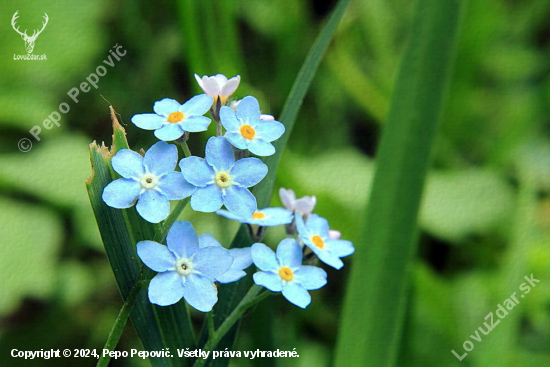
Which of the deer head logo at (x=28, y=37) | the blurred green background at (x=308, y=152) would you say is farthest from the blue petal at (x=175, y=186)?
the deer head logo at (x=28, y=37)

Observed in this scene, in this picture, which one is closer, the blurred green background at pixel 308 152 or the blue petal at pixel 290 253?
the blue petal at pixel 290 253

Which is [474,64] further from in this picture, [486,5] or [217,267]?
[217,267]

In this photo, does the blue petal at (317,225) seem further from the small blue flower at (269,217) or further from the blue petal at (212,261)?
the blue petal at (212,261)

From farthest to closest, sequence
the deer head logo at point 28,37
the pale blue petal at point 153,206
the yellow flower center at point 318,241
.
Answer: the deer head logo at point 28,37, the yellow flower center at point 318,241, the pale blue petal at point 153,206

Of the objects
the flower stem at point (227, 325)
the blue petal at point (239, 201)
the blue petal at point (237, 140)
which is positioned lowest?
the flower stem at point (227, 325)

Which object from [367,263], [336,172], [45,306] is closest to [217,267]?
[367,263]

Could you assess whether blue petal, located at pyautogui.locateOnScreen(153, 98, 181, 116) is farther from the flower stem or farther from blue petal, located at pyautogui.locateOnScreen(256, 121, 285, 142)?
the flower stem

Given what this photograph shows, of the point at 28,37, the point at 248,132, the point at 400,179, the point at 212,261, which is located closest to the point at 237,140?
the point at 248,132
